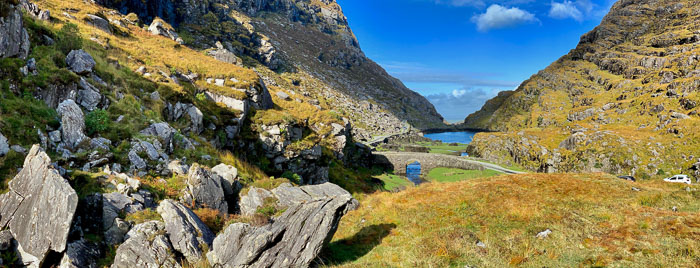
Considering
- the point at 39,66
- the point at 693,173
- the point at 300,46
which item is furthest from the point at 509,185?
the point at 300,46

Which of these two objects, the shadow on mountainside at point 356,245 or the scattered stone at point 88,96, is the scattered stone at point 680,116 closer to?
the shadow on mountainside at point 356,245

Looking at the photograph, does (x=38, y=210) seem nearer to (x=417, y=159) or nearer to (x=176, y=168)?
(x=176, y=168)

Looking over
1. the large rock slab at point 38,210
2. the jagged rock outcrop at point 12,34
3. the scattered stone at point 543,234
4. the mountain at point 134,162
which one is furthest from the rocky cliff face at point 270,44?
the scattered stone at point 543,234

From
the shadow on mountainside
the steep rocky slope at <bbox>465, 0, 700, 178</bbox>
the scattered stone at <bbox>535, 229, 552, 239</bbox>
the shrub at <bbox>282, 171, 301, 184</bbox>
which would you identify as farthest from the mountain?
the steep rocky slope at <bbox>465, 0, 700, 178</bbox>

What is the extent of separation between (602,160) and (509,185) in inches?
1919

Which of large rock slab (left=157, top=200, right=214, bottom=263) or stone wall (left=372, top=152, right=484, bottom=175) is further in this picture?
stone wall (left=372, top=152, right=484, bottom=175)

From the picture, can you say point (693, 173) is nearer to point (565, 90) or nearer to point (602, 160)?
point (602, 160)

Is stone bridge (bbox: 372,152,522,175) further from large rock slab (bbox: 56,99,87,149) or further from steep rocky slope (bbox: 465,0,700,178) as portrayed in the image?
large rock slab (bbox: 56,99,87,149)

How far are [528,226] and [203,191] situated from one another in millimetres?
15014

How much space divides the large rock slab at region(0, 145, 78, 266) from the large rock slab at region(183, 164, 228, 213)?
4458 millimetres

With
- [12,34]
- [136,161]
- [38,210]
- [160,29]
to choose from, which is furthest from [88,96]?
[160,29]

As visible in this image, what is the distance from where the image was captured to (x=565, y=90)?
17125 cm

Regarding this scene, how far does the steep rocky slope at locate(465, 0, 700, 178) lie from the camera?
48.9 meters

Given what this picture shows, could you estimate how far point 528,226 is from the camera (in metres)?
11.9
